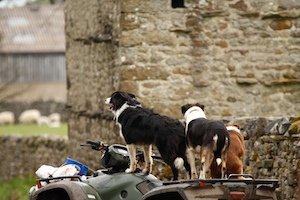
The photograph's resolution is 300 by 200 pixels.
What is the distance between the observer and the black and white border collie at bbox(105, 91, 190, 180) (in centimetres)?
1009

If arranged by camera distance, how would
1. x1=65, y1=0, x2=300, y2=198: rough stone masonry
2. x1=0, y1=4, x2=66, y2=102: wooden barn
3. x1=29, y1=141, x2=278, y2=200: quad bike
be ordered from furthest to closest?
1. x1=0, y1=4, x2=66, y2=102: wooden barn
2. x1=65, y1=0, x2=300, y2=198: rough stone masonry
3. x1=29, y1=141, x2=278, y2=200: quad bike

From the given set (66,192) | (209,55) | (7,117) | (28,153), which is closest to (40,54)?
(7,117)

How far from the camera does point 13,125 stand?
1825 inches

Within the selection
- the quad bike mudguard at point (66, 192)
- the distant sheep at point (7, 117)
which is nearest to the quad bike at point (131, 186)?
the quad bike mudguard at point (66, 192)

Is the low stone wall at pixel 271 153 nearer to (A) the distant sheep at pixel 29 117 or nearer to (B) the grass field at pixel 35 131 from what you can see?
(B) the grass field at pixel 35 131

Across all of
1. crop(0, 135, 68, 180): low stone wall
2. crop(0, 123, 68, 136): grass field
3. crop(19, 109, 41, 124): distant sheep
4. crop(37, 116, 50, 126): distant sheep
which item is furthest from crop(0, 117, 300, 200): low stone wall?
crop(19, 109, 41, 124): distant sheep

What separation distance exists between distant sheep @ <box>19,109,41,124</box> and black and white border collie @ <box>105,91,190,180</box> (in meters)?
36.2

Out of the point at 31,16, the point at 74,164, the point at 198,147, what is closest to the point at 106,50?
the point at 74,164

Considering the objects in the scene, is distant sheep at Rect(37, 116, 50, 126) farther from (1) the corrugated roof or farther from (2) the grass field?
(1) the corrugated roof

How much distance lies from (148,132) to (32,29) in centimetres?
5053

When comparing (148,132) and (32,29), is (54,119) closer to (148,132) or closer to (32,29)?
(32,29)

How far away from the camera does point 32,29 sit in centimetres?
6022

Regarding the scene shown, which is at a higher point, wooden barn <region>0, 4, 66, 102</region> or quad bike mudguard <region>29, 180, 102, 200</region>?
quad bike mudguard <region>29, 180, 102, 200</region>

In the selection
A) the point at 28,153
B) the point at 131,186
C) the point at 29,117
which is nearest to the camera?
the point at 131,186
